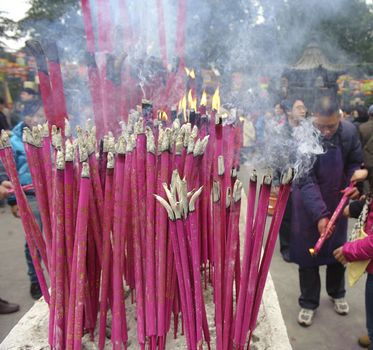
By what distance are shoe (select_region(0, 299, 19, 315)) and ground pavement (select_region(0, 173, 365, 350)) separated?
0.04 meters

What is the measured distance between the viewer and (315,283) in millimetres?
3312

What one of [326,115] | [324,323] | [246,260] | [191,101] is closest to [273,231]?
[246,260]

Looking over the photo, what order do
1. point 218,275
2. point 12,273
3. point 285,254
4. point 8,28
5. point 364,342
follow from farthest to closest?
1. point 8,28
2. point 285,254
3. point 12,273
4. point 364,342
5. point 218,275

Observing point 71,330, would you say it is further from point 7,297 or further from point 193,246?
point 7,297

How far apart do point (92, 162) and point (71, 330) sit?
58 centimetres

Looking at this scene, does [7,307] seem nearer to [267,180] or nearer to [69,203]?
[69,203]

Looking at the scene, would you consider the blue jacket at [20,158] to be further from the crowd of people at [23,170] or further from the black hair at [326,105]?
the black hair at [326,105]

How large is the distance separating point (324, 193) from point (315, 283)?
0.87 meters

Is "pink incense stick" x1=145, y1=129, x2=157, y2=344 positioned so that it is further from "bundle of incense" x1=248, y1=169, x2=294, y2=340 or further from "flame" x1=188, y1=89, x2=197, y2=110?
"flame" x1=188, y1=89, x2=197, y2=110

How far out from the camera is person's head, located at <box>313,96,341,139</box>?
9.21ft

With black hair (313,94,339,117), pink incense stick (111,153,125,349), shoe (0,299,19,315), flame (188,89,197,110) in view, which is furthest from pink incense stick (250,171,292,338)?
shoe (0,299,19,315)

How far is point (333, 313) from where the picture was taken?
3.54 m

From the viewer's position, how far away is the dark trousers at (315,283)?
3293 millimetres

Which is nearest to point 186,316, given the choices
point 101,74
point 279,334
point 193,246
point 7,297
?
point 193,246
